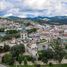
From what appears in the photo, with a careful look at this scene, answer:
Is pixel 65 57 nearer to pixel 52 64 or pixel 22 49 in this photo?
pixel 52 64

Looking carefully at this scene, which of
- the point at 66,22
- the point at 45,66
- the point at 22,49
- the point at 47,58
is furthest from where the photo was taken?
the point at 66,22

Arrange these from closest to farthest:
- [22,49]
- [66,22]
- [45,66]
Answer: [45,66] → [22,49] → [66,22]

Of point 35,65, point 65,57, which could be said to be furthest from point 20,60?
point 65,57

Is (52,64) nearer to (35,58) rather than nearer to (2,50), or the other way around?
(35,58)

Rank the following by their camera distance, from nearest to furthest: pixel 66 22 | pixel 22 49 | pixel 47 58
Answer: pixel 47 58, pixel 22 49, pixel 66 22

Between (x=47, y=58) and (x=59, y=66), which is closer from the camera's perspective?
(x=59, y=66)

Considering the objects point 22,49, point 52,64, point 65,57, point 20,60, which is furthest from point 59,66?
point 22,49

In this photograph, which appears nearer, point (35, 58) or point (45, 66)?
point (45, 66)
